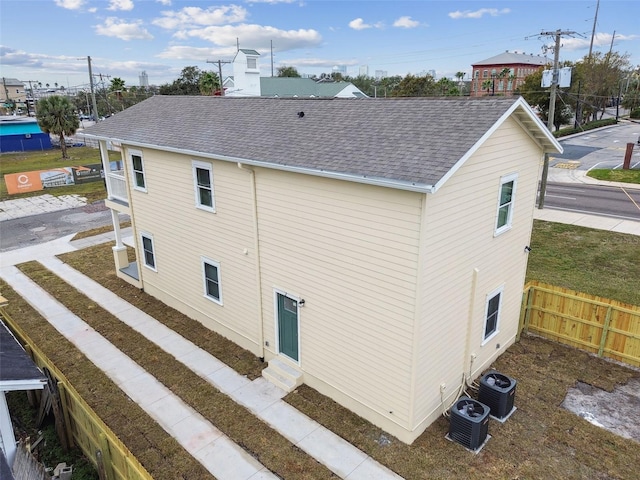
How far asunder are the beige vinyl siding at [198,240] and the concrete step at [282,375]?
99 cm

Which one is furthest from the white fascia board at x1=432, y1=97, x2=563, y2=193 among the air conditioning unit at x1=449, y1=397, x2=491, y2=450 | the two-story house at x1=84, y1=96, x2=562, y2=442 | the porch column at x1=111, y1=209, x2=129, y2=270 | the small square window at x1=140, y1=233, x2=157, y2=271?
the porch column at x1=111, y1=209, x2=129, y2=270

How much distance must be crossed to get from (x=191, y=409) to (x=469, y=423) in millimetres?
6410

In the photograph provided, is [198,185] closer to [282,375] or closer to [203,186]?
[203,186]

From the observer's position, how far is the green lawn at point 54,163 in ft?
109

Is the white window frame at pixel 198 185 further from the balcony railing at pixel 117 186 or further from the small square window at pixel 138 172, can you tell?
the balcony railing at pixel 117 186

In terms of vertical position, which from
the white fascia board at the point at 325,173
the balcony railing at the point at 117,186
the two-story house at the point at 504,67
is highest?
the two-story house at the point at 504,67

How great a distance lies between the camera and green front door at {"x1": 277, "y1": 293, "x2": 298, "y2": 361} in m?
11.4

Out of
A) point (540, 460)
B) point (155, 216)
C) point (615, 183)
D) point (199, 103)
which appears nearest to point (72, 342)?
point (155, 216)

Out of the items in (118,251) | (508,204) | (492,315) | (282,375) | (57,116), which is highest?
(57,116)

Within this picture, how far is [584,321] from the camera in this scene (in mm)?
12492

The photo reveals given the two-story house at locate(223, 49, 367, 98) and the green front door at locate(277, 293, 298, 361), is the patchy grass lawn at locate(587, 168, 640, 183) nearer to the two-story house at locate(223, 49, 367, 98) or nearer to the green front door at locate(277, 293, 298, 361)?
the two-story house at locate(223, 49, 367, 98)

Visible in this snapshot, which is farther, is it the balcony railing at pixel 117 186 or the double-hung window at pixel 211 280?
the balcony railing at pixel 117 186

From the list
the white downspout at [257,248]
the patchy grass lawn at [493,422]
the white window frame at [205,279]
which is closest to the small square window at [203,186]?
the white window frame at [205,279]

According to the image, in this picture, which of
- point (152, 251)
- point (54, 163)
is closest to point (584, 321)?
point (152, 251)
